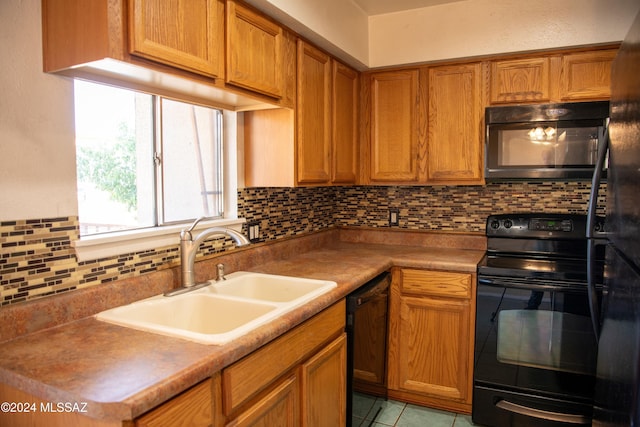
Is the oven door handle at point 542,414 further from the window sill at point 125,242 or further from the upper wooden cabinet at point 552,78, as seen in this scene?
the window sill at point 125,242

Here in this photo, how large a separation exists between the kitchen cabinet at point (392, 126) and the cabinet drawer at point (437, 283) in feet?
2.15

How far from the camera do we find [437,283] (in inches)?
99.3

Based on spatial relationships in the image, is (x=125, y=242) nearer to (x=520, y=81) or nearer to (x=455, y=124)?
(x=455, y=124)

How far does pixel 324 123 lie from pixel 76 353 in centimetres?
174

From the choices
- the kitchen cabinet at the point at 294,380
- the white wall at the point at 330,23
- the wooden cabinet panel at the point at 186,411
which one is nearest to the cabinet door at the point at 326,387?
the kitchen cabinet at the point at 294,380

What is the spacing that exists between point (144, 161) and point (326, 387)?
4.02ft

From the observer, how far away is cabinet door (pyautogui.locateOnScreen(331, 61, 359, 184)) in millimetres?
2645

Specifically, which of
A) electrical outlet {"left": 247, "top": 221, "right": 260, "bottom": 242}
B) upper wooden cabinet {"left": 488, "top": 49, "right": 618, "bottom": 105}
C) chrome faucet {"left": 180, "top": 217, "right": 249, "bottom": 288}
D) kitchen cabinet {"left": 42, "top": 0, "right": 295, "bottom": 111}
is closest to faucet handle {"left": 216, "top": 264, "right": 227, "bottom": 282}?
chrome faucet {"left": 180, "top": 217, "right": 249, "bottom": 288}

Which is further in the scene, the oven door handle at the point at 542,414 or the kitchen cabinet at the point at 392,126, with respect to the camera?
the kitchen cabinet at the point at 392,126

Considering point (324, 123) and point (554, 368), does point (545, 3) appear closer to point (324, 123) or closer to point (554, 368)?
point (324, 123)

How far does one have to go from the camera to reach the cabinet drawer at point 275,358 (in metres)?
1.26

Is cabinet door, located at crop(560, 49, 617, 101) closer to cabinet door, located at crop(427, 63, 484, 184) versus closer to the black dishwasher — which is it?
cabinet door, located at crop(427, 63, 484, 184)

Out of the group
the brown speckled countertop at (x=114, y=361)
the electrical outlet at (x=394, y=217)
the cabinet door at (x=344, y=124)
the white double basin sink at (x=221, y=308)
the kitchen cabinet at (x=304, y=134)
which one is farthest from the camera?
the electrical outlet at (x=394, y=217)

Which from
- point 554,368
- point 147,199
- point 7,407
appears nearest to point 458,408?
point 554,368
